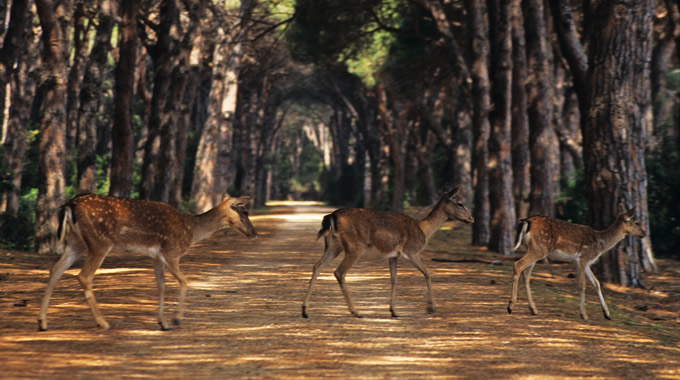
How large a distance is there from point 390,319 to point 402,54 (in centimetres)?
2563

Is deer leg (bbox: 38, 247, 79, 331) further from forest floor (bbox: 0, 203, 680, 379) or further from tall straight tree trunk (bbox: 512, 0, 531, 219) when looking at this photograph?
tall straight tree trunk (bbox: 512, 0, 531, 219)

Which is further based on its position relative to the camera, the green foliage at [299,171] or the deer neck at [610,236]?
the green foliage at [299,171]

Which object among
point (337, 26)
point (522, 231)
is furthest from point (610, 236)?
point (337, 26)

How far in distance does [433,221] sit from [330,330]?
10.1 feet

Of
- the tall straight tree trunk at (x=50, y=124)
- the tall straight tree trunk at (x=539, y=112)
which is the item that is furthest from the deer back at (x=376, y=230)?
the tall straight tree trunk at (x=539, y=112)

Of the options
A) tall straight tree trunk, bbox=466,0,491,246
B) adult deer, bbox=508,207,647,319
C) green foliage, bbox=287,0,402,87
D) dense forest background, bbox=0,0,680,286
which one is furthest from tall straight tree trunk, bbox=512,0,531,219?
adult deer, bbox=508,207,647,319

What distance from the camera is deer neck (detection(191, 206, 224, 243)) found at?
988 centimetres

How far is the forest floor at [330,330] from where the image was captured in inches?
278

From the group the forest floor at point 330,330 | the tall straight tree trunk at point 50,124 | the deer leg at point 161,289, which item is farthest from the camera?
the tall straight tree trunk at point 50,124

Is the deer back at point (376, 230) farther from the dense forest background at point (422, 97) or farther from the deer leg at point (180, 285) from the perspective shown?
the dense forest background at point (422, 97)

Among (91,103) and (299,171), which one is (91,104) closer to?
(91,103)

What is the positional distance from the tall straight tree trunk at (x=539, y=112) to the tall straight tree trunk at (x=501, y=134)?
631mm

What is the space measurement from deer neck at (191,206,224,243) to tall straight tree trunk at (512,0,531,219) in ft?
48.3

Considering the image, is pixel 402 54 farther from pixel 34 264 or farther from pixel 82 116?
pixel 34 264
